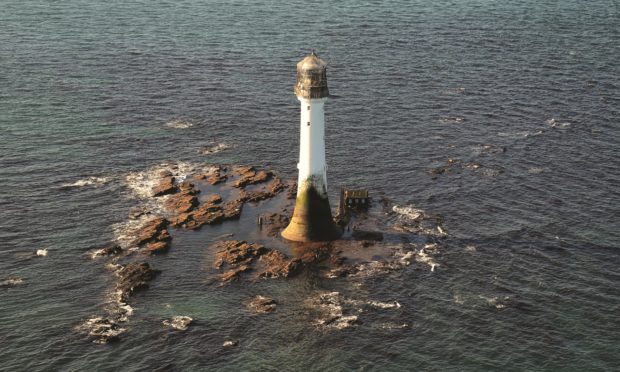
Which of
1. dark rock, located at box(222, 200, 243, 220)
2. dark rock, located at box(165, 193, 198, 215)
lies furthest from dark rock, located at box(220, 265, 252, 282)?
dark rock, located at box(165, 193, 198, 215)

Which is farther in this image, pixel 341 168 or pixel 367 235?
pixel 341 168

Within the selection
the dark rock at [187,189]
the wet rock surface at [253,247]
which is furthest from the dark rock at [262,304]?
the dark rock at [187,189]

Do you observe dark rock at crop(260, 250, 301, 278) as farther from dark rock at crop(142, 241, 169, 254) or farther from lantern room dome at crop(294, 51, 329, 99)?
lantern room dome at crop(294, 51, 329, 99)

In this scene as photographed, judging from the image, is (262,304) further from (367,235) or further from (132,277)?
(367,235)

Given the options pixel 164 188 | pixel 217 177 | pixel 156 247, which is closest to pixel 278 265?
pixel 156 247

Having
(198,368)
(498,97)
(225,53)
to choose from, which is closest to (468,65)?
(498,97)

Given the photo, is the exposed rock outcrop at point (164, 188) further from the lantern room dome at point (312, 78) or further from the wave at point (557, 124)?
the wave at point (557, 124)
